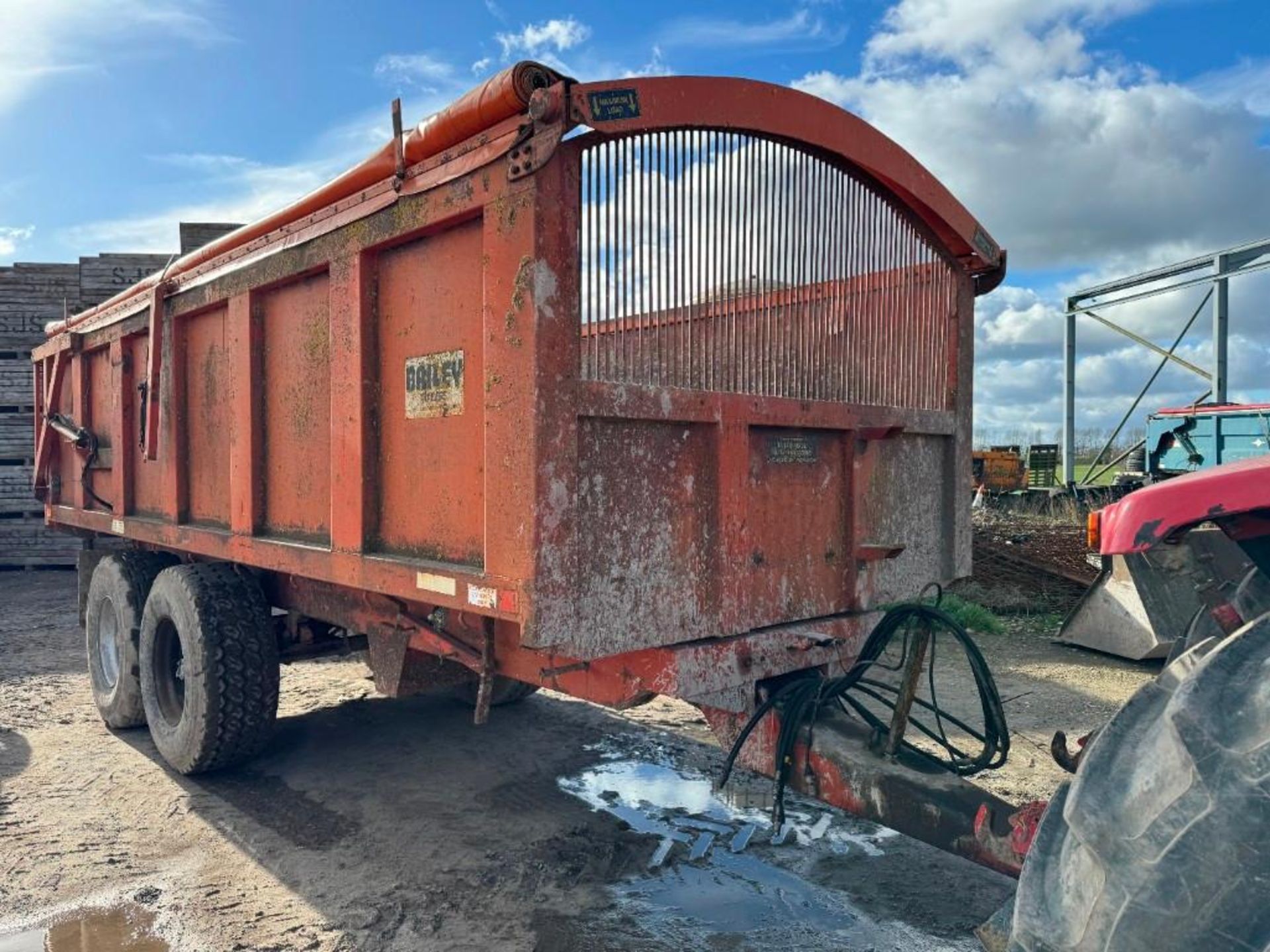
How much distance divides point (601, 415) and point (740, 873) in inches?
73.3

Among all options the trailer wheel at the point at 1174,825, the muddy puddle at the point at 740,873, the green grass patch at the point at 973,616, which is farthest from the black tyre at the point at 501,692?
the green grass patch at the point at 973,616

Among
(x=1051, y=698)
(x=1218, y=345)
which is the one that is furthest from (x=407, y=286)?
(x=1218, y=345)

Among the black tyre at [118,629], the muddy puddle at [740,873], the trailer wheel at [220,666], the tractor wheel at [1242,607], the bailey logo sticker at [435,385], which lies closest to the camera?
the tractor wheel at [1242,607]

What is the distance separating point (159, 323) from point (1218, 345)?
570 inches

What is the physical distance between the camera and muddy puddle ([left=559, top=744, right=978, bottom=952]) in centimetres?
308

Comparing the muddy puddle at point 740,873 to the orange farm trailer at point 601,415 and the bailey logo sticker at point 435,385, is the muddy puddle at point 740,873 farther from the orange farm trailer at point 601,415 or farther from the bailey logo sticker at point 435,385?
the bailey logo sticker at point 435,385

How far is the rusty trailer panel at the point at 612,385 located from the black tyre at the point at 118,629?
1342 millimetres

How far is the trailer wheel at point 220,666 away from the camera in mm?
4406

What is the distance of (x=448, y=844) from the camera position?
3.85 metres

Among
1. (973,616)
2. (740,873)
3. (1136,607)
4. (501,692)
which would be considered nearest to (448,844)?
(740,873)

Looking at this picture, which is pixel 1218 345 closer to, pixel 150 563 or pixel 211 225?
pixel 211 225

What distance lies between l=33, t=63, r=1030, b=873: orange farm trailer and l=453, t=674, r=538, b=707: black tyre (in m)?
1.22

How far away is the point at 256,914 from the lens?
10.9 ft

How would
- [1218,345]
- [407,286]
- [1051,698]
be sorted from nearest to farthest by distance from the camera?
[407,286] < [1051,698] < [1218,345]
